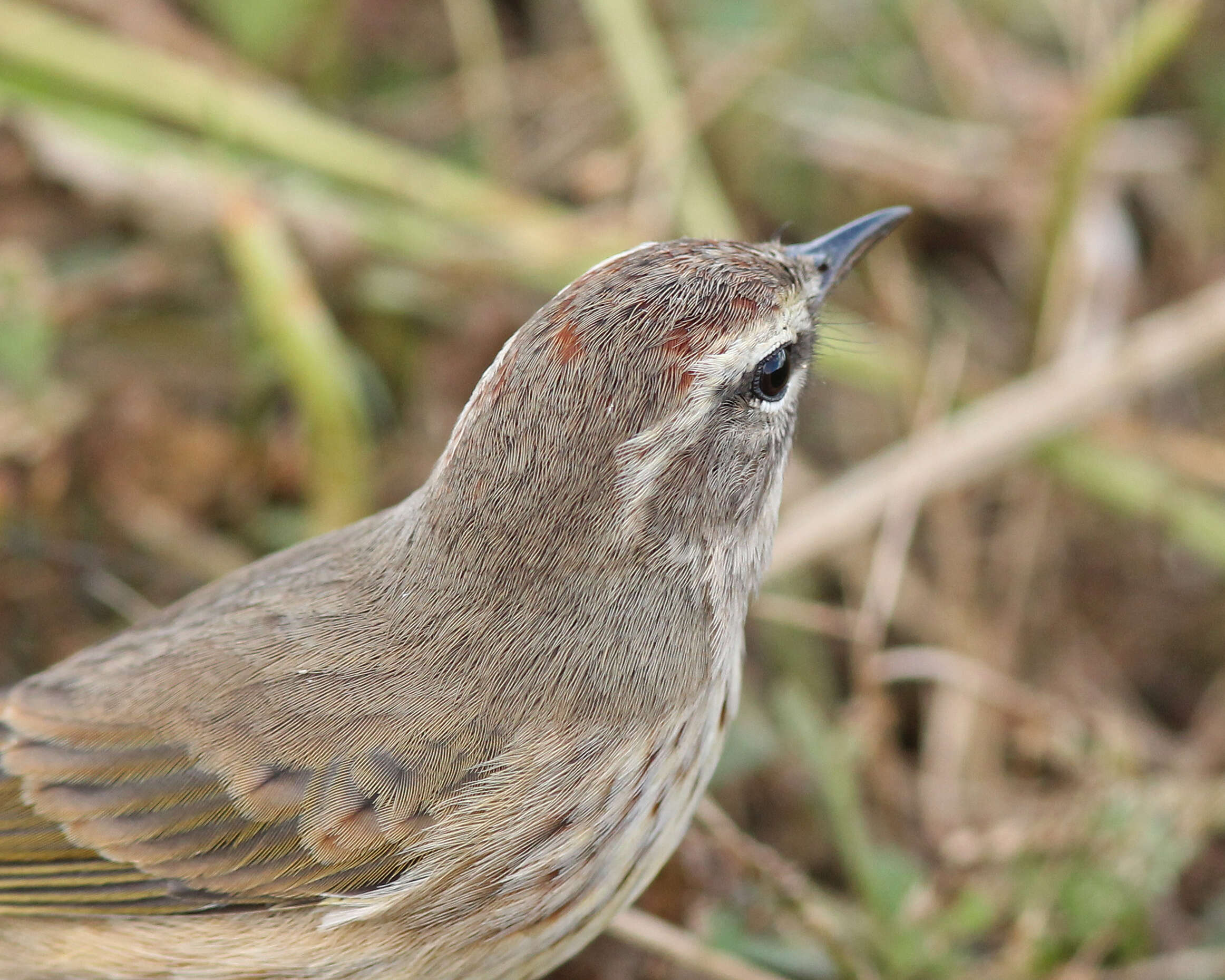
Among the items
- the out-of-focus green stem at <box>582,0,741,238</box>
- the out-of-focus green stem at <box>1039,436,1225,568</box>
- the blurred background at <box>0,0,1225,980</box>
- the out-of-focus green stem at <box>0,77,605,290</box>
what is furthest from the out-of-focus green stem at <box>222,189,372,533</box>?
the out-of-focus green stem at <box>1039,436,1225,568</box>

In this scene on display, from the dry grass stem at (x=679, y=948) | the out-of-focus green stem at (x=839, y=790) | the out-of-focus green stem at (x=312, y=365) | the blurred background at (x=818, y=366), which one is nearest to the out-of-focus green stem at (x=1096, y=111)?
the blurred background at (x=818, y=366)

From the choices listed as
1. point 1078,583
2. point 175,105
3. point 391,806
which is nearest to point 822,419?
point 1078,583

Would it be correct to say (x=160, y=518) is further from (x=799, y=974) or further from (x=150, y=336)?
(x=799, y=974)

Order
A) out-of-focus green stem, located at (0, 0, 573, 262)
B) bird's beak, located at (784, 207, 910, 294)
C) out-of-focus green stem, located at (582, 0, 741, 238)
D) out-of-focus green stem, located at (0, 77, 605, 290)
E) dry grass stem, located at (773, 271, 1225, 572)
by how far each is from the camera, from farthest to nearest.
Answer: out-of-focus green stem, located at (582, 0, 741, 238) < out-of-focus green stem, located at (0, 0, 573, 262) < out-of-focus green stem, located at (0, 77, 605, 290) < dry grass stem, located at (773, 271, 1225, 572) < bird's beak, located at (784, 207, 910, 294)

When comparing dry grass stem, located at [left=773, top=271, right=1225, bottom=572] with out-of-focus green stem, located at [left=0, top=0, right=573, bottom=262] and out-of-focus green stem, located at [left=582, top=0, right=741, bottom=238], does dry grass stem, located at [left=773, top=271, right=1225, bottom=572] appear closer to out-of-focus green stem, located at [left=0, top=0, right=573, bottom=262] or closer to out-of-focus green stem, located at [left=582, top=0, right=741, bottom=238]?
out-of-focus green stem, located at [left=582, top=0, right=741, bottom=238]

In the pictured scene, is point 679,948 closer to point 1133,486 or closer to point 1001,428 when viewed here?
point 1001,428

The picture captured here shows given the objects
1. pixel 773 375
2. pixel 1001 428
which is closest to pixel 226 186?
pixel 773 375
